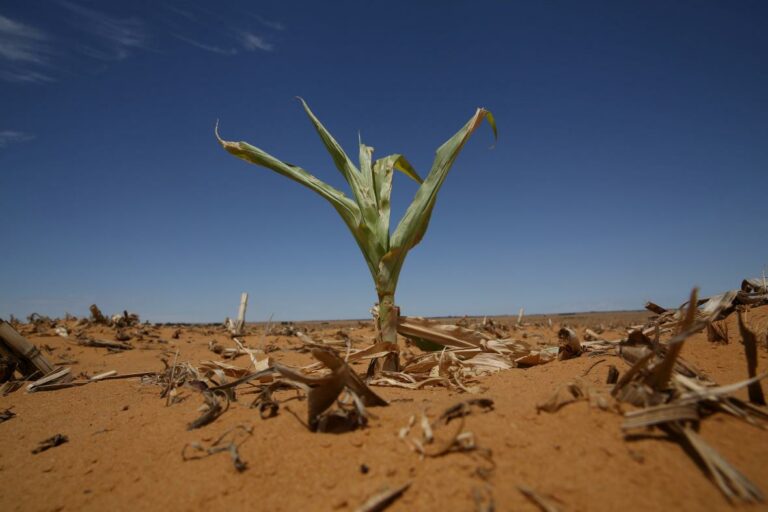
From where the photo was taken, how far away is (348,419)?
1.56 meters

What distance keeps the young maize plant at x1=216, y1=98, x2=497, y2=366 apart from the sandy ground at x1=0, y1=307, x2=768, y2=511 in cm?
81

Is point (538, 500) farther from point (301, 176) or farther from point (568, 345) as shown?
point (301, 176)

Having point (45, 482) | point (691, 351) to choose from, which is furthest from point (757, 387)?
point (45, 482)

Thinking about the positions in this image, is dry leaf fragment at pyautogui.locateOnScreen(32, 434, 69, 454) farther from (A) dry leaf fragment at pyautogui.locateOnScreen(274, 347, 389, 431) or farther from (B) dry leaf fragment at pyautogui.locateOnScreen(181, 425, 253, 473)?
(A) dry leaf fragment at pyautogui.locateOnScreen(274, 347, 389, 431)

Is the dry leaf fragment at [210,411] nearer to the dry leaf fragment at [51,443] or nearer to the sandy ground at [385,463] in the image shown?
the sandy ground at [385,463]

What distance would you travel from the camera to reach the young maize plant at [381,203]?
2.72 m

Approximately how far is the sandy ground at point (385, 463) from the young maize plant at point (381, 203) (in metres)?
0.81

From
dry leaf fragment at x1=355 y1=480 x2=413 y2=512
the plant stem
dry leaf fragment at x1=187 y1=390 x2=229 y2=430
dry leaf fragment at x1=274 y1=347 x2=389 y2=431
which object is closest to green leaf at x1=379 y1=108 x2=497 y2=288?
the plant stem

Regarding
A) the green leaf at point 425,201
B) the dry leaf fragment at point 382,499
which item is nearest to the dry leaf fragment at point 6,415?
the green leaf at point 425,201

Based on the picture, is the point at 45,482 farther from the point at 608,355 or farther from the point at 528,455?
the point at 608,355

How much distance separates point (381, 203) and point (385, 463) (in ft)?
6.37

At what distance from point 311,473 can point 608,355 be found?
234 centimetres

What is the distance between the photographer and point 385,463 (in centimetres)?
127

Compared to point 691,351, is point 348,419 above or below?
below
